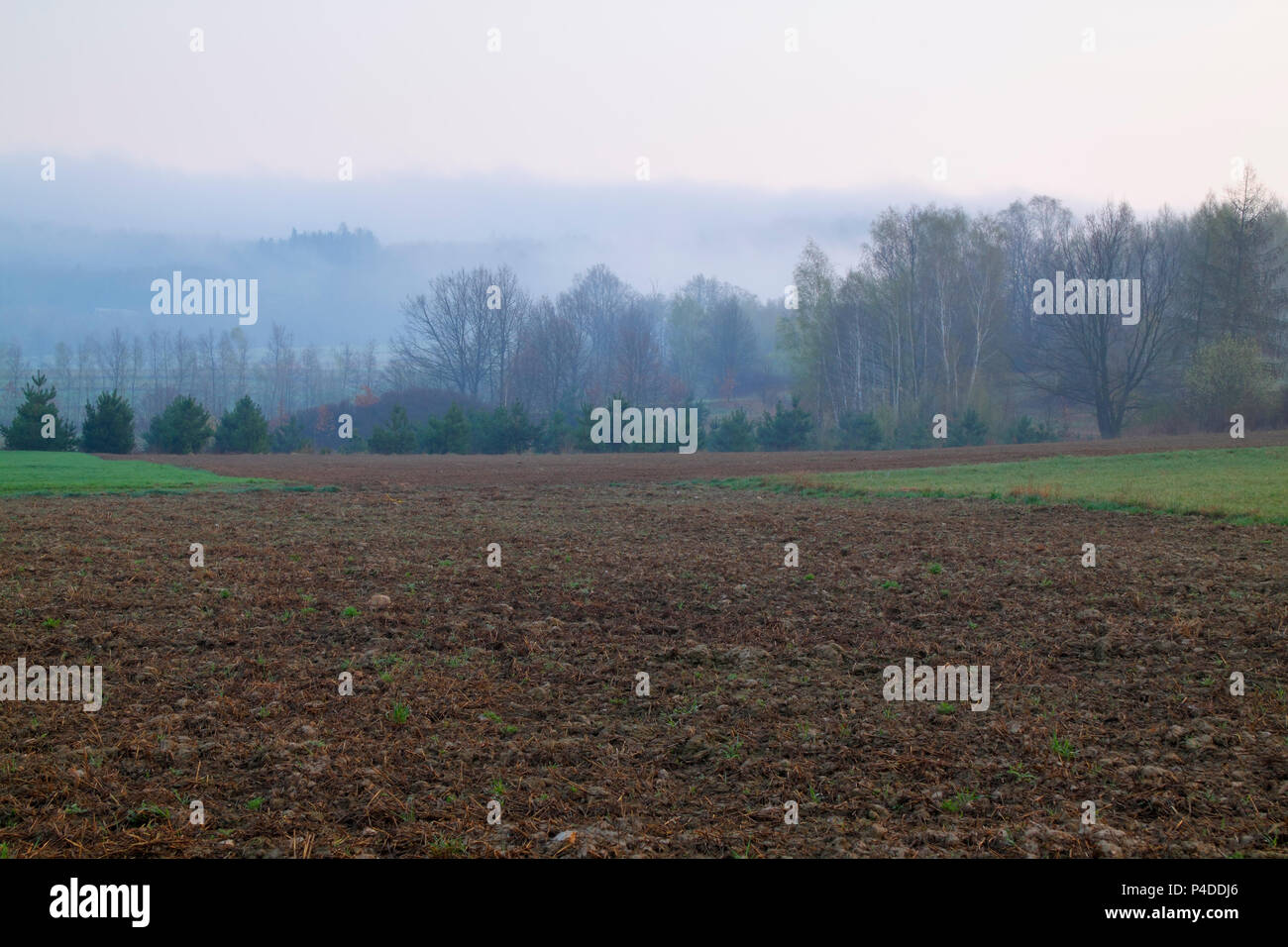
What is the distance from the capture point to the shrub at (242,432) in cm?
4812

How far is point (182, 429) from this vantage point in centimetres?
4697

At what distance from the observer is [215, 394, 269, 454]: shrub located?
48.1 meters

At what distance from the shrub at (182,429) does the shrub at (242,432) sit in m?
0.85

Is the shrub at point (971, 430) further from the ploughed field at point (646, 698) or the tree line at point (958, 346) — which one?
the ploughed field at point (646, 698)

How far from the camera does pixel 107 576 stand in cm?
1104

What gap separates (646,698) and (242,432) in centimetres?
4662
